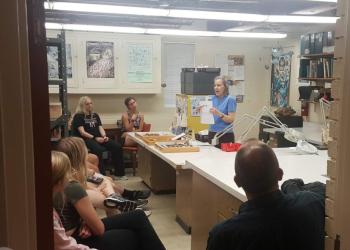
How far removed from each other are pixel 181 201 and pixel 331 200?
3042 mm

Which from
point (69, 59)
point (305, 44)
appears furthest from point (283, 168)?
point (69, 59)

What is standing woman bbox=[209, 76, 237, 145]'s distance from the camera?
472 centimetres

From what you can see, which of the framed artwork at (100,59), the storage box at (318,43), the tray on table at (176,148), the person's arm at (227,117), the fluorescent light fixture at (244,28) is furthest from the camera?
the fluorescent light fixture at (244,28)

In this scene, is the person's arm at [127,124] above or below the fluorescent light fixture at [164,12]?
below

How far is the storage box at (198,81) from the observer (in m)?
5.49

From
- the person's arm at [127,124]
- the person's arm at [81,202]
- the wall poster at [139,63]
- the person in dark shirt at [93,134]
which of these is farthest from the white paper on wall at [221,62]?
the person's arm at [81,202]

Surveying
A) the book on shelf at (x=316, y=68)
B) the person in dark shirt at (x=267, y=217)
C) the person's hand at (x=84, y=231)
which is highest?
the book on shelf at (x=316, y=68)

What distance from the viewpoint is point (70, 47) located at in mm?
6559

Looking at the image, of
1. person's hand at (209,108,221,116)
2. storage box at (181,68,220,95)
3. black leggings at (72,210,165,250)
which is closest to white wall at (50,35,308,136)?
storage box at (181,68,220,95)

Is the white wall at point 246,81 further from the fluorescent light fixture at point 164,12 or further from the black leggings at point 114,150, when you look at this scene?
the fluorescent light fixture at point 164,12

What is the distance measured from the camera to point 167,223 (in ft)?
14.0

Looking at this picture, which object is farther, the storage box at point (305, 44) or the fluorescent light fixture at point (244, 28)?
the fluorescent light fixture at point (244, 28)

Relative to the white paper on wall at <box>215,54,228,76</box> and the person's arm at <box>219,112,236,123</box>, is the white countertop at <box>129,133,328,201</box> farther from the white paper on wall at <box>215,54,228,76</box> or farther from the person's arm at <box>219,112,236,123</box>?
the white paper on wall at <box>215,54,228,76</box>

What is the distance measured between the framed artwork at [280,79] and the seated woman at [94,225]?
18.1ft
